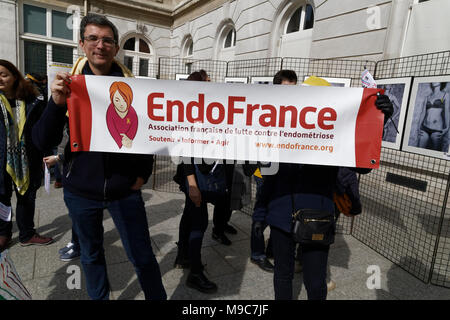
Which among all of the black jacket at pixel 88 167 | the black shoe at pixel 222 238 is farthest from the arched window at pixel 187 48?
the black jacket at pixel 88 167

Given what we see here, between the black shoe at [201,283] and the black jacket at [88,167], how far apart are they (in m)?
1.25

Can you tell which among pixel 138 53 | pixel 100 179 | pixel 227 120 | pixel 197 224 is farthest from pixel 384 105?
pixel 138 53

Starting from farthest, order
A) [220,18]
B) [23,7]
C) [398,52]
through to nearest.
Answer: [23,7] → [220,18] → [398,52]

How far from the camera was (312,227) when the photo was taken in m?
1.80

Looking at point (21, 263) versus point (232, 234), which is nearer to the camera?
point (21, 263)

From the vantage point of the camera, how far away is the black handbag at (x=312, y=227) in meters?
1.79

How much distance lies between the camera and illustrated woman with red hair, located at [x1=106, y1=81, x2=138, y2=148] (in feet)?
6.49

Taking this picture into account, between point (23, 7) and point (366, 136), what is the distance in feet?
55.3

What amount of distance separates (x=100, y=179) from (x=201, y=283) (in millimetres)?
1489

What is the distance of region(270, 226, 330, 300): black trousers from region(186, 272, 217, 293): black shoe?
0.88 m

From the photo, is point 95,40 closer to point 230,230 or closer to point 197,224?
point 197,224

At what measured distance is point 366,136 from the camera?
196 centimetres
